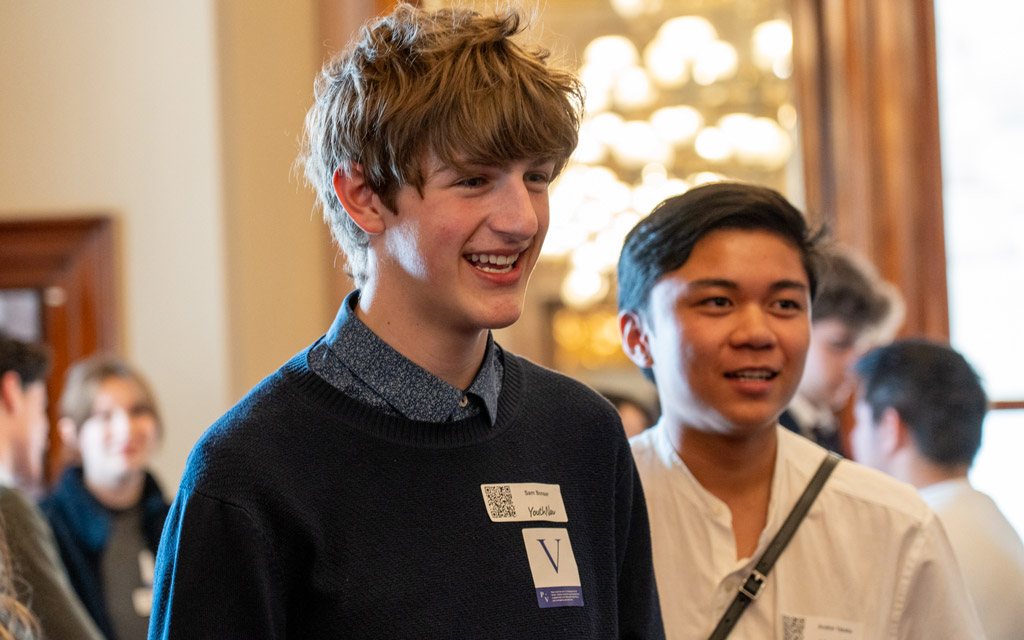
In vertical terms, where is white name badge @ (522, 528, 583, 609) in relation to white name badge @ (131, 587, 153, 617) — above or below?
above

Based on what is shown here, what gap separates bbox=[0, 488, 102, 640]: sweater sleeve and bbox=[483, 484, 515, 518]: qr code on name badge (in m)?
1.30

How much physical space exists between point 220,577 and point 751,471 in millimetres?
1072

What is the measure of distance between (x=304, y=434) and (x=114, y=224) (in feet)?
14.0

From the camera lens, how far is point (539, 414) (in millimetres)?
1538

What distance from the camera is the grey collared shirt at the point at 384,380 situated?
4.54 feet

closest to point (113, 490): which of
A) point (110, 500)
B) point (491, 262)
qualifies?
point (110, 500)

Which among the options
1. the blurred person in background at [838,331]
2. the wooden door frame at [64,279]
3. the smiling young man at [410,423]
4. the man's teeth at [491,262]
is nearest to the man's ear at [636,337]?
the smiling young man at [410,423]

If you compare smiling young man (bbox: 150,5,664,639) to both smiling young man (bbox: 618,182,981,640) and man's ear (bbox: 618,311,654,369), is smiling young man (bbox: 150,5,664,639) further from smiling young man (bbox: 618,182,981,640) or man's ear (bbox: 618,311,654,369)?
man's ear (bbox: 618,311,654,369)

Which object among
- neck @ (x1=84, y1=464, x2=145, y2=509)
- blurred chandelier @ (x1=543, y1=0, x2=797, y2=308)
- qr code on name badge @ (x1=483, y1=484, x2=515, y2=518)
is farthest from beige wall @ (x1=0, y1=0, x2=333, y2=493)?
blurred chandelier @ (x1=543, y1=0, x2=797, y2=308)

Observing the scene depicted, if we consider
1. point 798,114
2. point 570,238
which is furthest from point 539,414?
point 570,238

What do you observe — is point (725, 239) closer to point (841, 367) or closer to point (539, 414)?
point (539, 414)

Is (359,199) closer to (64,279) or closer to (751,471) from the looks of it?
(751,471)

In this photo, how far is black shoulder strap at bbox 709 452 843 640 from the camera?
72.2 inches

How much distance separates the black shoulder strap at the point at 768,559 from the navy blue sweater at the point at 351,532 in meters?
0.41
